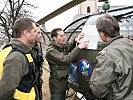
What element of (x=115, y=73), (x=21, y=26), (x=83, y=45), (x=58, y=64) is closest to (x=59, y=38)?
(x=58, y=64)

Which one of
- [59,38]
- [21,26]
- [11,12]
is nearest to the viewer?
[21,26]

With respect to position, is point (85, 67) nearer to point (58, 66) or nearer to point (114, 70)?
point (58, 66)

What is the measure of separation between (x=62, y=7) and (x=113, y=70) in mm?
2292

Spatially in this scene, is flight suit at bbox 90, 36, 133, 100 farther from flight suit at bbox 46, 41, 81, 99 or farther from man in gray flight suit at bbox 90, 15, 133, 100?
flight suit at bbox 46, 41, 81, 99

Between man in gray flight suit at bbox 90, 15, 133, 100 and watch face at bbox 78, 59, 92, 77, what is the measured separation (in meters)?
0.90

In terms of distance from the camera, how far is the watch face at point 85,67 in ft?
11.3

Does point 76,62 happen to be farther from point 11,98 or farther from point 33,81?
point 11,98

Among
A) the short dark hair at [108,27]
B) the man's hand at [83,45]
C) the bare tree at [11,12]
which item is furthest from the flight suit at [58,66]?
the bare tree at [11,12]

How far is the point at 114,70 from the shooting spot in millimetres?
2398

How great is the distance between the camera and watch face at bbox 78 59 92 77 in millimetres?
3445

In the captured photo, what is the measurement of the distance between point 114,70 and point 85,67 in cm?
116

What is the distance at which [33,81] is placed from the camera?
2555 millimetres

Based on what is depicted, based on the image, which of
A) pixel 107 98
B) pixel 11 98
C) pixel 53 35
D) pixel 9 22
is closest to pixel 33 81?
pixel 11 98

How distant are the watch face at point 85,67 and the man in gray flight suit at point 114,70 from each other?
2.95 feet
